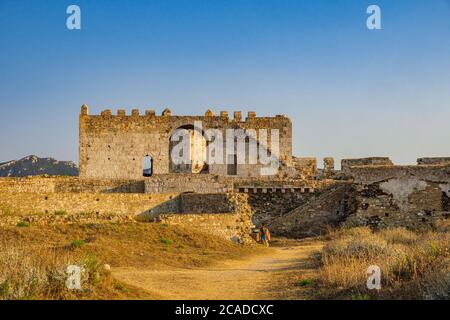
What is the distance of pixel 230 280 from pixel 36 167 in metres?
62.1

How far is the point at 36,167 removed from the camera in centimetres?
7050

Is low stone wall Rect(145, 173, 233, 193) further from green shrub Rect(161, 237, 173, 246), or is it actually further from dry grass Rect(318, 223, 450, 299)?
dry grass Rect(318, 223, 450, 299)

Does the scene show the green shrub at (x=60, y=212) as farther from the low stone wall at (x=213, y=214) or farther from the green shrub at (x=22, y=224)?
the low stone wall at (x=213, y=214)

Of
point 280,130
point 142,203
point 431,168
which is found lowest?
point 142,203

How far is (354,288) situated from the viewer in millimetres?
10328

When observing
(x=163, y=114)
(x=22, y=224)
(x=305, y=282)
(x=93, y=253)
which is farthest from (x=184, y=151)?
(x=305, y=282)

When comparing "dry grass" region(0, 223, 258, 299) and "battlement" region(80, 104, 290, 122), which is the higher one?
"battlement" region(80, 104, 290, 122)

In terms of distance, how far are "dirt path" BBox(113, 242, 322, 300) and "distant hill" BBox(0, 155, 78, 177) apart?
2142 inches

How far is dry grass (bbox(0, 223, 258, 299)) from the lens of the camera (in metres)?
9.11

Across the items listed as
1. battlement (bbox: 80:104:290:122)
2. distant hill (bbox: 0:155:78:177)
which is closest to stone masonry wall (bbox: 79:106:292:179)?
battlement (bbox: 80:104:290:122)

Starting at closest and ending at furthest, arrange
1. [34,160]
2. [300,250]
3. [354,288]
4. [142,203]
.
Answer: [354,288] → [300,250] → [142,203] → [34,160]
